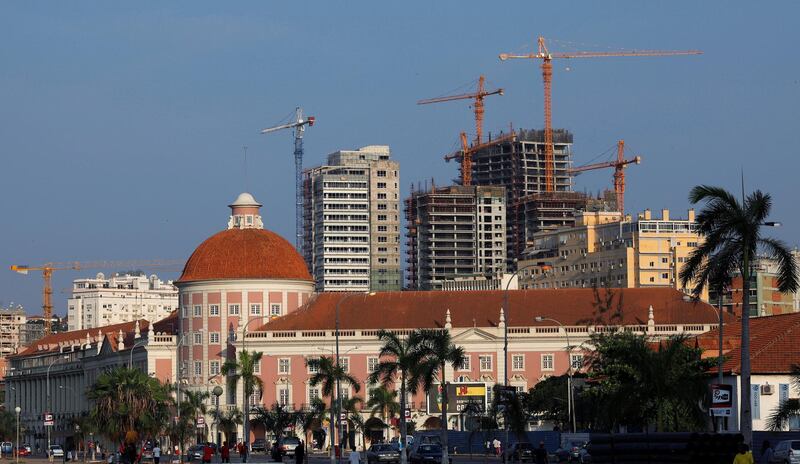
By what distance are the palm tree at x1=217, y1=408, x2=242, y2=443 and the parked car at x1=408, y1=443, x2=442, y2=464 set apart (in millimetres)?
44385

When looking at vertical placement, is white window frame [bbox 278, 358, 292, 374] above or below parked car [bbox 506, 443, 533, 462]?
above

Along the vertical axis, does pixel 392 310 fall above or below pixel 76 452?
above

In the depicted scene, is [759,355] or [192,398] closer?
[759,355]

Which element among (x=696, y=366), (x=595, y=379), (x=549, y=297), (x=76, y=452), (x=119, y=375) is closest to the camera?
(x=696, y=366)

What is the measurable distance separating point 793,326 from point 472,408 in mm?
23756

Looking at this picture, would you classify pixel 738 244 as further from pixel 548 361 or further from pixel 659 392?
pixel 548 361

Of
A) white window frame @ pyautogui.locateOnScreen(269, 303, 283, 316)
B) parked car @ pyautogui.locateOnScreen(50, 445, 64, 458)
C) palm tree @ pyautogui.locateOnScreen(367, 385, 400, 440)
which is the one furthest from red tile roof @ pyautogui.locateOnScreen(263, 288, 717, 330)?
parked car @ pyautogui.locateOnScreen(50, 445, 64, 458)

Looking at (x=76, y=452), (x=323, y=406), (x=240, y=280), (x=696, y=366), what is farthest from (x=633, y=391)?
(x=240, y=280)

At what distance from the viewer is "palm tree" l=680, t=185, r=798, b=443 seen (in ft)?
200

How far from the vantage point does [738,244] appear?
202 ft

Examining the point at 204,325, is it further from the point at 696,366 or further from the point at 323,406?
the point at 696,366

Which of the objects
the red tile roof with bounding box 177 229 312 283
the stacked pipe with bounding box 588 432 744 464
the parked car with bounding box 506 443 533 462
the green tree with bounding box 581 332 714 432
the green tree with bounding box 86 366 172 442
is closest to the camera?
the stacked pipe with bounding box 588 432 744 464

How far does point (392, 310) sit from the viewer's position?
164875 mm

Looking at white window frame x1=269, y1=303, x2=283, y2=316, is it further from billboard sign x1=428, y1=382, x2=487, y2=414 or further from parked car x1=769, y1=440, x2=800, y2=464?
parked car x1=769, y1=440, x2=800, y2=464
